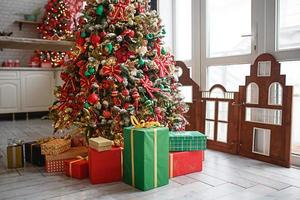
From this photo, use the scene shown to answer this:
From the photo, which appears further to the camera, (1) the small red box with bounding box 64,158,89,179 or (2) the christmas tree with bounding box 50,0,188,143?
(2) the christmas tree with bounding box 50,0,188,143

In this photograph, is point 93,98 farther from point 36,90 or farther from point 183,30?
point 36,90

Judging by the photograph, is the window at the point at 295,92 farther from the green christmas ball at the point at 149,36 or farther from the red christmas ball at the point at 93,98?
the red christmas ball at the point at 93,98

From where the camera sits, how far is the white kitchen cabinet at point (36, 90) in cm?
521

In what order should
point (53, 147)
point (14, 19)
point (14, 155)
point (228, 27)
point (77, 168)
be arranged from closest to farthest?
1. point (77, 168)
2. point (53, 147)
3. point (14, 155)
4. point (228, 27)
5. point (14, 19)

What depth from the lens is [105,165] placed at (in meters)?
2.04

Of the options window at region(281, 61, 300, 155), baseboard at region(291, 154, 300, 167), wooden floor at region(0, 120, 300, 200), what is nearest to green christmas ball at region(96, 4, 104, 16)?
wooden floor at region(0, 120, 300, 200)

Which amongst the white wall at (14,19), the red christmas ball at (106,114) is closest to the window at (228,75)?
the red christmas ball at (106,114)

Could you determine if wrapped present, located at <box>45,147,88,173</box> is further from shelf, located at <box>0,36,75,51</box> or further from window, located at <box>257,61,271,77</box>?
window, located at <box>257,61,271,77</box>

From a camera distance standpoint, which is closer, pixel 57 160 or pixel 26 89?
pixel 57 160

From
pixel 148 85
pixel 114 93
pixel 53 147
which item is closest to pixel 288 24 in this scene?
pixel 148 85

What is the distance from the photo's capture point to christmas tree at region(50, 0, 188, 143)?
2.47 metres

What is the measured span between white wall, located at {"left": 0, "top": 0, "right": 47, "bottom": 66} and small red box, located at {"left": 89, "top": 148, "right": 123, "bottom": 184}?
14.6 feet

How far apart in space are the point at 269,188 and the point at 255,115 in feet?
2.87

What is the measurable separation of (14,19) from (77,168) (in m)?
4.60
